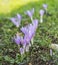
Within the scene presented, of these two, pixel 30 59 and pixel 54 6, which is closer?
pixel 30 59

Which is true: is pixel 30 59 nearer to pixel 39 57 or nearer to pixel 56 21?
pixel 39 57

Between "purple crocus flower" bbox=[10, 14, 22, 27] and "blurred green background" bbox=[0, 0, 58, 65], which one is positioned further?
"purple crocus flower" bbox=[10, 14, 22, 27]

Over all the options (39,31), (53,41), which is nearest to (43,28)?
(39,31)

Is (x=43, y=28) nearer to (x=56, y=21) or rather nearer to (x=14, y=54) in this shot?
(x=56, y=21)

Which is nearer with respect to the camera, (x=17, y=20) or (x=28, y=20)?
(x=17, y=20)

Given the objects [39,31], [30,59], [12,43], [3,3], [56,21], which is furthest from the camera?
[3,3]

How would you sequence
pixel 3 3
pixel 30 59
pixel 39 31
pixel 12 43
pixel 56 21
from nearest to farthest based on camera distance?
1. pixel 30 59
2. pixel 12 43
3. pixel 39 31
4. pixel 56 21
5. pixel 3 3

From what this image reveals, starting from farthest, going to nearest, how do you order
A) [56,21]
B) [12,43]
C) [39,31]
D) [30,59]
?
1. [56,21]
2. [39,31]
3. [12,43]
4. [30,59]

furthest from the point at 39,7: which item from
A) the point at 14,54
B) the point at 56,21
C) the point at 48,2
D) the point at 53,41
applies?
the point at 14,54

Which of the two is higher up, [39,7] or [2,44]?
[39,7]

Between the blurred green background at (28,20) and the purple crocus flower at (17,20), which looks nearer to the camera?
the blurred green background at (28,20)
